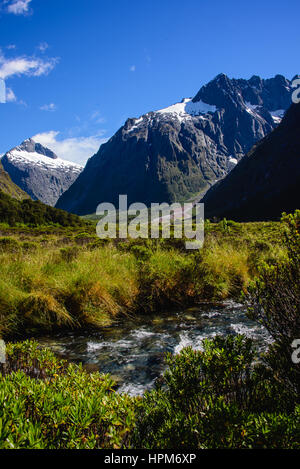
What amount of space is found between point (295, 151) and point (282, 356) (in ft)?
533

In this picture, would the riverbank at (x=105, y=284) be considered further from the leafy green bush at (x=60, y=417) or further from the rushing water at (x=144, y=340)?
the leafy green bush at (x=60, y=417)

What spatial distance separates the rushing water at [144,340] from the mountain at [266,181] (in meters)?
116

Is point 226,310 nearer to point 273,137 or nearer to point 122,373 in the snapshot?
point 122,373

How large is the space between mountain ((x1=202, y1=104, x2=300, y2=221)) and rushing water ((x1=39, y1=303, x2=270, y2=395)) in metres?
116

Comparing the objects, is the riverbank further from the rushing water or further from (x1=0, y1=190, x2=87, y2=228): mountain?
(x1=0, y1=190, x2=87, y2=228): mountain

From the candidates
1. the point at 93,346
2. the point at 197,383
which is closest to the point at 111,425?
the point at 197,383

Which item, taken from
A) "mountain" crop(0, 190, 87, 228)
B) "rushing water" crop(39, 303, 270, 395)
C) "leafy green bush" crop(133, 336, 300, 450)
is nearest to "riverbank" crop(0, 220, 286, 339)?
"rushing water" crop(39, 303, 270, 395)

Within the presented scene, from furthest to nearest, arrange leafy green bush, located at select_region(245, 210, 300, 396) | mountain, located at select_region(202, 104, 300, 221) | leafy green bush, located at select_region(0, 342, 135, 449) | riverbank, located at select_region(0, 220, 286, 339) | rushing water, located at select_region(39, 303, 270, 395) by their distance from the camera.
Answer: mountain, located at select_region(202, 104, 300, 221), riverbank, located at select_region(0, 220, 286, 339), rushing water, located at select_region(39, 303, 270, 395), leafy green bush, located at select_region(245, 210, 300, 396), leafy green bush, located at select_region(0, 342, 135, 449)

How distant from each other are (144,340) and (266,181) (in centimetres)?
15656

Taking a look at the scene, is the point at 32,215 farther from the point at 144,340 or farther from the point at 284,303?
the point at 284,303

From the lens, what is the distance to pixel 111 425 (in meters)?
2.11

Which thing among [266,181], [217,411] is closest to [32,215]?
[217,411]

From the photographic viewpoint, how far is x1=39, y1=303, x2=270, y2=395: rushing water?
467cm

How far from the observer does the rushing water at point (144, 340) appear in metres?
4.67
